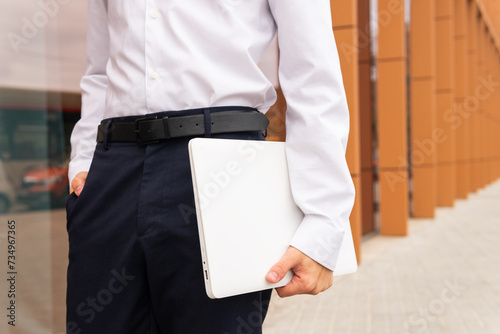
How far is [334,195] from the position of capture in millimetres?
1075

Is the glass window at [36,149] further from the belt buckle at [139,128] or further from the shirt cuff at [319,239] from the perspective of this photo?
the shirt cuff at [319,239]

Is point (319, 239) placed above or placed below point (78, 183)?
below

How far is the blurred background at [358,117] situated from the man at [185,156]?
1.18m

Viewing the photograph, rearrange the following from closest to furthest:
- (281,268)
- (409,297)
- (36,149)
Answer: (281,268)
(36,149)
(409,297)

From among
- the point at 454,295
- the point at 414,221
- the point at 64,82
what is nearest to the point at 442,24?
Answer: the point at 414,221

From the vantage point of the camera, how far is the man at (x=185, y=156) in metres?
1.06

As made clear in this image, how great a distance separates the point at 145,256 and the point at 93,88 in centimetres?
60

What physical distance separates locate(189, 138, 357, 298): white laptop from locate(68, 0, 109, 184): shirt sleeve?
0.55 meters

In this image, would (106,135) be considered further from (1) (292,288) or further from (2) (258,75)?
(1) (292,288)

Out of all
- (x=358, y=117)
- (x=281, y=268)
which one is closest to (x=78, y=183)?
(x=281, y=268)

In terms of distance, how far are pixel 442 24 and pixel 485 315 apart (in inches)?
335

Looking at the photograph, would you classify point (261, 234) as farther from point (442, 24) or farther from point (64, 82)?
point (442, 24)

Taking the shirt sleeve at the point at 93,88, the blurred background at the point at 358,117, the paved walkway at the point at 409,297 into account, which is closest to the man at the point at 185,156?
the shirt sleeve at the point at 93,88

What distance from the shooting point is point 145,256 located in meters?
1.07
